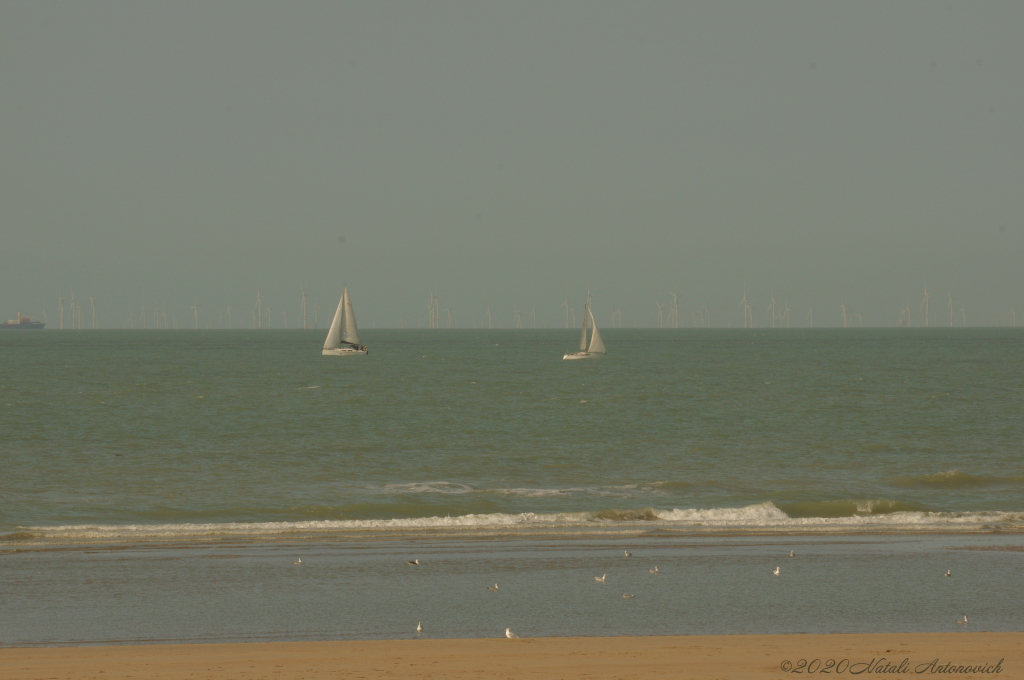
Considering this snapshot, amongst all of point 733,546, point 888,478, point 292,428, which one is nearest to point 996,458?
point 888,478

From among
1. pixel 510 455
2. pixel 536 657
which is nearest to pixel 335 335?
pixel 510 455

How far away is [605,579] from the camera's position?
17688 mm

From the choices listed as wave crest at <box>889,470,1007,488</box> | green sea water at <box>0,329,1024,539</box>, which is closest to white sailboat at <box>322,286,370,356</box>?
green sea water at <box>0,329,1024,539</box>

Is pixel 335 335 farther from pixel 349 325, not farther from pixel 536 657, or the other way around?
pixel 536 657

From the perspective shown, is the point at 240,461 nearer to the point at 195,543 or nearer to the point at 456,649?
the point at 195,543

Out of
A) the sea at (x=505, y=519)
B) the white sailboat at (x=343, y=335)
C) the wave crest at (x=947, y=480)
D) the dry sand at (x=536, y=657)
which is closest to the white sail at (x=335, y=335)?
the white sailboat at (x=343, y=335)

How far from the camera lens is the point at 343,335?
477 feet

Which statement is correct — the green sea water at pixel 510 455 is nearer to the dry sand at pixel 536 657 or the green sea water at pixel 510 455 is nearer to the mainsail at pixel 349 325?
the dry sand at pixel 536 657

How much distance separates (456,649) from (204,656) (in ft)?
11.4

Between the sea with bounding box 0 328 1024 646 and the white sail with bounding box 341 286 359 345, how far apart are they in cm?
7058

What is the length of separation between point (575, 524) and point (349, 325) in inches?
4757

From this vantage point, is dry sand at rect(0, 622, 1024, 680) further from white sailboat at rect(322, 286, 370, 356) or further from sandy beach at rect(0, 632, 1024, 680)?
white sailboat at rect(322, 286, 370, 356)

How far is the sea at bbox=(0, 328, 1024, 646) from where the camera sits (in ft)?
50.2

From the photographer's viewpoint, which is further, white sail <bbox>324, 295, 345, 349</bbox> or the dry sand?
white sail <bbox>324, 295, 345, 349</bbox>
